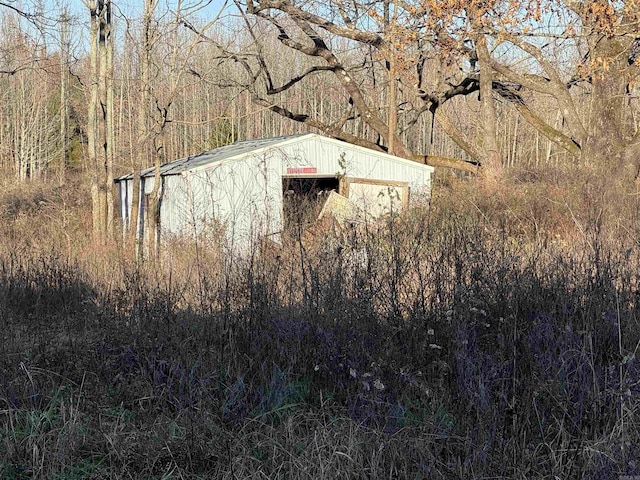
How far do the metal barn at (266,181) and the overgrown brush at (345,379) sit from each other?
17.7 ft

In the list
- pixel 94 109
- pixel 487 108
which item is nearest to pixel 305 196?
pixel 94 109

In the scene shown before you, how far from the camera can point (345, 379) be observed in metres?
3.64

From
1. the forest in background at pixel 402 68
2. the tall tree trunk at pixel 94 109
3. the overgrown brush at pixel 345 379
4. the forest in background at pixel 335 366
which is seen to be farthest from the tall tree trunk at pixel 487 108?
the overgrown brush at pixel 345 379

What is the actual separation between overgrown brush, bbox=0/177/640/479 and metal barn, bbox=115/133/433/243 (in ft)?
17.7

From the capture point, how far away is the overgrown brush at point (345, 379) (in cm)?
290

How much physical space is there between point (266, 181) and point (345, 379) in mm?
7912

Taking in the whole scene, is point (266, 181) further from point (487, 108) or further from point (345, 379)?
point (487, 108)

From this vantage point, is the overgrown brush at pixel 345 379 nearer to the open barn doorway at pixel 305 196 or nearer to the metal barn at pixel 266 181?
the metal barn at pixel 266 181

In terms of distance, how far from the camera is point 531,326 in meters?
4.05

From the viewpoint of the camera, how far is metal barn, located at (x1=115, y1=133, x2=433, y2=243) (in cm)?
1186

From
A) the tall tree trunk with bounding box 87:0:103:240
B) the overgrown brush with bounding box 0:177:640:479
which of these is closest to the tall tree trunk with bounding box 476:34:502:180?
the tall tree trunk with bounding box 87:0:103:240

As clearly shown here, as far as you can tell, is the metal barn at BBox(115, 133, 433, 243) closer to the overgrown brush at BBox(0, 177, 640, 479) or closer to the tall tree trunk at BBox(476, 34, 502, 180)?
the tall tree trunk at BBox(476, 34, 502, 180)

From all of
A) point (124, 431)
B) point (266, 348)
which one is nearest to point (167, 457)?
point (124, 431)

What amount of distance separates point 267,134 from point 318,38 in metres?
21.6
